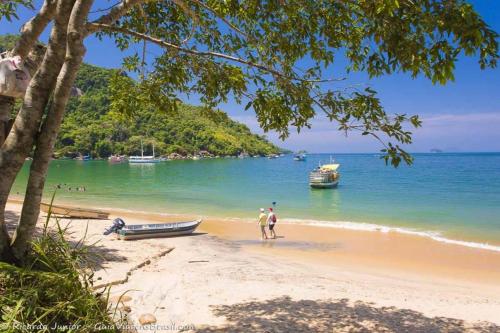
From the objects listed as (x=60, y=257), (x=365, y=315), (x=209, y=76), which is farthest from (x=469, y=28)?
(x=365, y=315)

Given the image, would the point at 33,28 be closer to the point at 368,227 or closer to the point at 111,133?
the point at 368,227

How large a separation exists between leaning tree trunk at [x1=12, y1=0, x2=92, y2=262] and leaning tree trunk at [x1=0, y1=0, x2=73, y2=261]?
85 millimetres

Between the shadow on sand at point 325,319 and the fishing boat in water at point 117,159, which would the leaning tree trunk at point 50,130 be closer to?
the shadow on sand at point 325,319

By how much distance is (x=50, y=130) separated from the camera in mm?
3834

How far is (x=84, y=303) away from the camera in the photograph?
147 inches

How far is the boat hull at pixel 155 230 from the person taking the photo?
13.9 meters

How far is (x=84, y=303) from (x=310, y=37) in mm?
4469

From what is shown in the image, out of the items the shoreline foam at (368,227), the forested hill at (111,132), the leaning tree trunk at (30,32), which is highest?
the forested hill at (111,132)

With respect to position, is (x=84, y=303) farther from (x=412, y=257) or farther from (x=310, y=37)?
(x=412, y=257)

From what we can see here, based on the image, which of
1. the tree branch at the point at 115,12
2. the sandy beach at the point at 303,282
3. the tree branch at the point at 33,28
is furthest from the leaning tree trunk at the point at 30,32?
the sandy beach at the point at 303,282

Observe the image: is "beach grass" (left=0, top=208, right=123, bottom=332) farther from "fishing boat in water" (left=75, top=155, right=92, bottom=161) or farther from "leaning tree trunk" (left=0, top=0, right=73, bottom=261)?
"fishing boat in water" (left=75, top=155, right=92, bottom=161)

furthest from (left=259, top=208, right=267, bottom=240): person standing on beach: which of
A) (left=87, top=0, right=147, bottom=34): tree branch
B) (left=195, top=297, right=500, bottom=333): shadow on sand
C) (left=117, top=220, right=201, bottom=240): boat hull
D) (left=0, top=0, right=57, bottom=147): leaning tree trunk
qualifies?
(left=0, top=0, right=57, bottom=147): leaning tree trunk

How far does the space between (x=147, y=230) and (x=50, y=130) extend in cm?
1119

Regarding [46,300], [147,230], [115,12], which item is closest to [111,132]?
[147,230]
